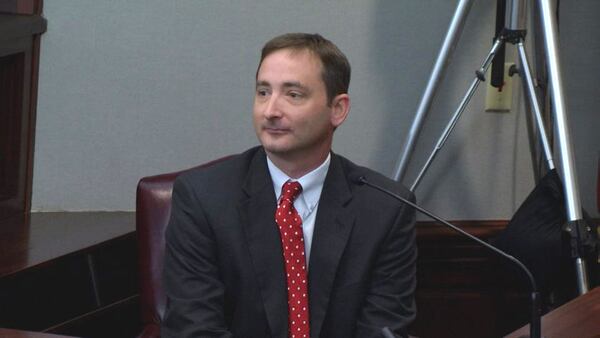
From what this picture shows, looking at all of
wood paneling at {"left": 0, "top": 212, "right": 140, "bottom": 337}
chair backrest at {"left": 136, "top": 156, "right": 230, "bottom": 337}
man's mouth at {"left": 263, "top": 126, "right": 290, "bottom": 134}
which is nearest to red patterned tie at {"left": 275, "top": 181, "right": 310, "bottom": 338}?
man's mouth at {"left": 263, "top": 126, "right": 290, "bottom": 134}

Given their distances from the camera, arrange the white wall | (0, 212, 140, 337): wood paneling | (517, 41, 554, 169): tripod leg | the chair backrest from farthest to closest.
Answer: the white wall
(517, 41, 554, 169): tripod leg
(0, 212, 140, 337): wood paneling
the chair backrest

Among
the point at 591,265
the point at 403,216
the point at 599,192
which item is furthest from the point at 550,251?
the point at 403,216

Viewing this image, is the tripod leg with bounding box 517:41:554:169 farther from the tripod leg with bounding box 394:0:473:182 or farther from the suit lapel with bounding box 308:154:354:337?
the suit lapel with bounding box 308:154:354:337

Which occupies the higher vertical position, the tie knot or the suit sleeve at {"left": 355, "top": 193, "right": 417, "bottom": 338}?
the tie knot

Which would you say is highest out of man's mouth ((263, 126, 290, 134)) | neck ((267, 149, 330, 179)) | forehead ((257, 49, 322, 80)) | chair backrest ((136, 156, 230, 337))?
forehead ((257, 49, 322, 80))

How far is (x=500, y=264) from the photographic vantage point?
10.8 ft

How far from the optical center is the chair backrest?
230cm

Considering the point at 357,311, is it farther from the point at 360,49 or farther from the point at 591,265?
the point at 360,49

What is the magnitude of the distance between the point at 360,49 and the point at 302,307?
1363mm

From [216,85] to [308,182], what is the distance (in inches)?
45.1

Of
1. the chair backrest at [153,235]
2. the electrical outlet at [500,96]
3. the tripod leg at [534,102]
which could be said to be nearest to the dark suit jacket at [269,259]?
the chair backrest at [153,235]

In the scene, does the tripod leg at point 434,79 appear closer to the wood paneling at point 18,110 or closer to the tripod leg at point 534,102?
the tripod leg at point 534,102

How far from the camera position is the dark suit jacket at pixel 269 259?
1988 millimetres

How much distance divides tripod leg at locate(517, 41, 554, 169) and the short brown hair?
86 centimetres
